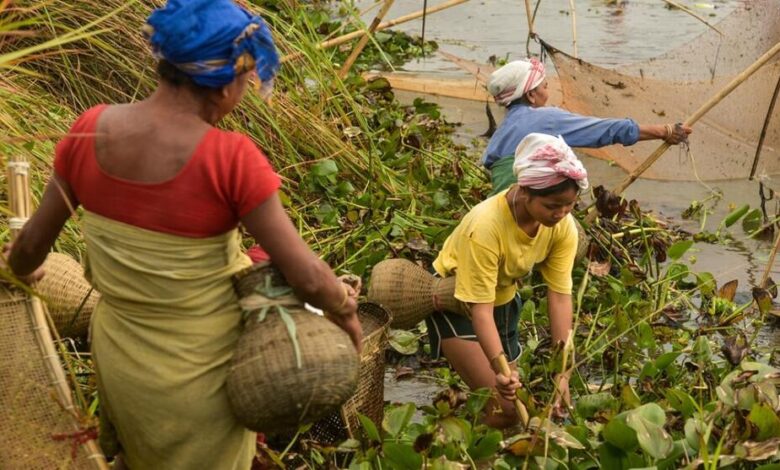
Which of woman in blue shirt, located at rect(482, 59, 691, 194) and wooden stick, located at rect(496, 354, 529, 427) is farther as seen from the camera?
woman in blue shirt, located at rect(482, 59, 691, 194)

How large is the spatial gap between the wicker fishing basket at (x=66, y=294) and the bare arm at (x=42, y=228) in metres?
Answer: 0.51

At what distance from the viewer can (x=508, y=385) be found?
321cm

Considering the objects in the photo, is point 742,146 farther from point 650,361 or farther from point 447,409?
point 447,409

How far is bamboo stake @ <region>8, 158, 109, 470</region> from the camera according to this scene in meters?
2.70

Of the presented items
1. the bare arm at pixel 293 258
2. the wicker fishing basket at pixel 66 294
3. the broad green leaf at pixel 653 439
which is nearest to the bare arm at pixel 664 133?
the broad green leaf at pixel 653 439

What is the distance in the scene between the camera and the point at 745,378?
10.4ft

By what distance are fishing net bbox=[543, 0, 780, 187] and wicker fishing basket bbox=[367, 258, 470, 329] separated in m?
2.34

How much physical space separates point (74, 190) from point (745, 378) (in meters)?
1.82

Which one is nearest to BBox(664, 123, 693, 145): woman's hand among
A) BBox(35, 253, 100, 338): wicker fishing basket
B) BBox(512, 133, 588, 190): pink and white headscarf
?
BBox(512, 133, 588, 190): pink and white headscarf

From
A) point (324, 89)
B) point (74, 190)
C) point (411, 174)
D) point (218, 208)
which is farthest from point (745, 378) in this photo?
point (324, 89)

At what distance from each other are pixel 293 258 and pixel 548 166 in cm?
123

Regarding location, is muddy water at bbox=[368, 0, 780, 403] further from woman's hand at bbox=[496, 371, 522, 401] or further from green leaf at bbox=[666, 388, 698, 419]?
green leaf at bbox=[666, 388, 698, 419]

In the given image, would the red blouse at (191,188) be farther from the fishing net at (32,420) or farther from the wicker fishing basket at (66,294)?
the wicker fishing basket at (66,294)

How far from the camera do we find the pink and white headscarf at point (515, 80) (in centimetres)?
449
